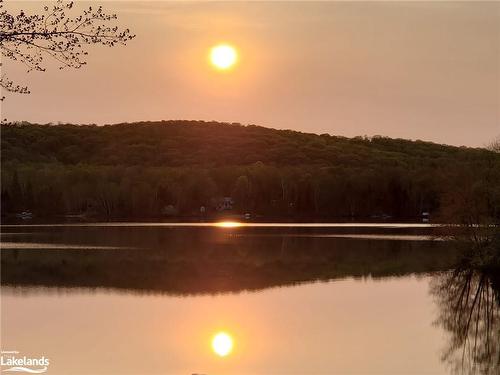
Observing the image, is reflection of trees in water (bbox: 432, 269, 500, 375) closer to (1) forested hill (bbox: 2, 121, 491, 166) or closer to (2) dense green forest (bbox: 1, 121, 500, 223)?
(2) dense green forest (bbox: 1, 121, 500, 223)

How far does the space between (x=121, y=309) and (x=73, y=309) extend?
1464 mm

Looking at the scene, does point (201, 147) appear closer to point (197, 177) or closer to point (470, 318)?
point (197, 177)

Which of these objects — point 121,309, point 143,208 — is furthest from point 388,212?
point 121,309

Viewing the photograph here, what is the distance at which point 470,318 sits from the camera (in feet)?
80.5

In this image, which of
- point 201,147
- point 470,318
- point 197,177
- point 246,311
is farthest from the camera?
point 201,147

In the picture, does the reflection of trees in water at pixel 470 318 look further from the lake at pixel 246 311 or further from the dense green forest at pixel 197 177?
the dense green forest at pixel 197 177

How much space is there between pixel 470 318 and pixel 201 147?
11884 cm

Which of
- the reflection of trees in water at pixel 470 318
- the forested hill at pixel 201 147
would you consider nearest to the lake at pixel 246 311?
the reflection of trees in water at pixel 470 318

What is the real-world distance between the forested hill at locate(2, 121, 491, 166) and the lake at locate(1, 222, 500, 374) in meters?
87.5

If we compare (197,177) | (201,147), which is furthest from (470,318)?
Result: (201,147)

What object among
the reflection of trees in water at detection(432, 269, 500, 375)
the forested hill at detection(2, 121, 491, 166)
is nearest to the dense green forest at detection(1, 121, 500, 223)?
the forested hill at detection(2, 121, 491, 166)

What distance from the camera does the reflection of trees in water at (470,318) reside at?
62.2 feet

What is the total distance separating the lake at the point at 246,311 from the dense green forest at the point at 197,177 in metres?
61.9

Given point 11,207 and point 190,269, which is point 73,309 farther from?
point 11,207
